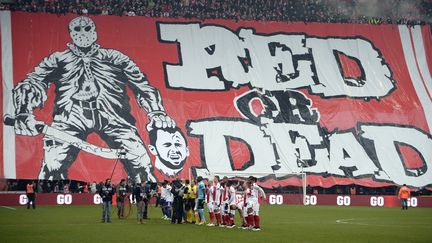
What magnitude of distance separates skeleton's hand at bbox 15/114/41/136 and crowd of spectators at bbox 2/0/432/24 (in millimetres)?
10159

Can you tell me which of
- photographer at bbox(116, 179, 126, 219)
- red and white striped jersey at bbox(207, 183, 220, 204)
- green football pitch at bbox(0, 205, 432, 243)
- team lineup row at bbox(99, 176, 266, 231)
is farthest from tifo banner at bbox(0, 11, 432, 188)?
red and white striped jersey at bbox(207, 183, 220, 204)

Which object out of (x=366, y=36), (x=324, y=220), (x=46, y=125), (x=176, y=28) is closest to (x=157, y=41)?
(x=176, y=28)

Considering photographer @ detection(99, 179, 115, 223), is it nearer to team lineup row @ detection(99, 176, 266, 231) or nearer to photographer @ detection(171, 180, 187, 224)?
team lineup row @ detection(99, 176, 266, 231)

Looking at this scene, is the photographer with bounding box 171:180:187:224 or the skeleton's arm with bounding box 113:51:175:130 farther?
the skeleton's arm with bounding box 113:51:175:130

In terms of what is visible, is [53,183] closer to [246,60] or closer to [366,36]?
[246,60]

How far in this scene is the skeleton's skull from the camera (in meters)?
71.9

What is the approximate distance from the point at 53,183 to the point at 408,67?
34538 millimetres

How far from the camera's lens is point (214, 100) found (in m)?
73.3

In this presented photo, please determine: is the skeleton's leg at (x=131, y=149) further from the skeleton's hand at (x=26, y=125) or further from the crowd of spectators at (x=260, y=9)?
the crowd of spectators at (x=260, y=9)

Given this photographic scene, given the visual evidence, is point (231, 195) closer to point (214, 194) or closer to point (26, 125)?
point (214, 194)

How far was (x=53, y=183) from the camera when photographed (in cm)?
6588

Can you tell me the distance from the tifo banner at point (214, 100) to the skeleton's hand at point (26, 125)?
0.10 m

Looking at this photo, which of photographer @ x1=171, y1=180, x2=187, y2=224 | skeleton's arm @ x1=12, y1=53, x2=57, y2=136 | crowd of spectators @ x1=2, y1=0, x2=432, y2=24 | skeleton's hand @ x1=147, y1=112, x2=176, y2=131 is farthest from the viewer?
crowd of spectators @ x1=2, y1=0, x2=432, y2=24

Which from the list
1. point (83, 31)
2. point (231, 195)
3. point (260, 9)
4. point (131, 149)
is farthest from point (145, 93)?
point (231, 195)
